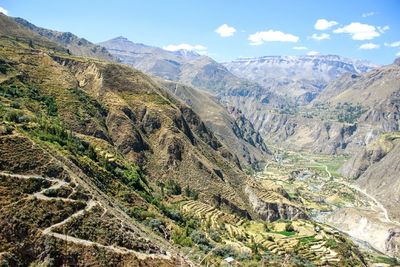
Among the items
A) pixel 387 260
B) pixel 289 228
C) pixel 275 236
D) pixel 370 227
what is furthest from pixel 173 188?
pixel 370 227

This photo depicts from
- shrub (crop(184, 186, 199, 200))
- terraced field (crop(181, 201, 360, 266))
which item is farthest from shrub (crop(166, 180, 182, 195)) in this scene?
terraced field (crop(181, 201, 360, 266))

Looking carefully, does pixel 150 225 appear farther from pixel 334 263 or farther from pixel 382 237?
pixel 382 237

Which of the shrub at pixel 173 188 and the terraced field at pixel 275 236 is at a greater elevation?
the shrub at pixel 173 188

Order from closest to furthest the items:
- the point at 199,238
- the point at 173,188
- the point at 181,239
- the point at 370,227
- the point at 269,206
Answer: the point at 181,239, the point at 199,238, the point at 173,188, the point at 269,206, the point at 370,227

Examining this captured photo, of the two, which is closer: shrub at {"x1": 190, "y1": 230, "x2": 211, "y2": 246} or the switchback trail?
the switchback trail

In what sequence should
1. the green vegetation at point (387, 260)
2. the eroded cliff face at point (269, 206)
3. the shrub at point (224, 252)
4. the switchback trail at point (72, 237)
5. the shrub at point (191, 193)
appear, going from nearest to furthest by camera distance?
1. the switchback trail at point (72, 237)
2. the shrub at point (224, 252)
3. the shrub at point (191, 193)
4. the green vegetation at point (387, 260)
5. the eroded cliff face at point (269, 206)

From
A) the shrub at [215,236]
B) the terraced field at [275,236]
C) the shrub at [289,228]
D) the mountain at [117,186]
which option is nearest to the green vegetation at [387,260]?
the mountain at [117,186]

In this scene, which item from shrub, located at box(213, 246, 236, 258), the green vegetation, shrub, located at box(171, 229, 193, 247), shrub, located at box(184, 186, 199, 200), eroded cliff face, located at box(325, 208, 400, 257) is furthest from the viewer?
eroded cliff face, located at box(325, 208, 400, 257)

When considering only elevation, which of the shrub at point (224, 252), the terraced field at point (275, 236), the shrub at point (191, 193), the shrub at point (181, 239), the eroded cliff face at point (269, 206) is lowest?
the eroded cliff face at point (269, 206)

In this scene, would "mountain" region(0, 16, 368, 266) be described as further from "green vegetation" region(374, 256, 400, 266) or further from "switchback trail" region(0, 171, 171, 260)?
"green vegetation" region(374, 256, 400, 266)

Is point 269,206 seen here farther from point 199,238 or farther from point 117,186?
point 117,186

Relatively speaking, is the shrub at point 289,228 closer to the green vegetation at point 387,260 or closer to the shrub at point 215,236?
the shrub at point 215,236
